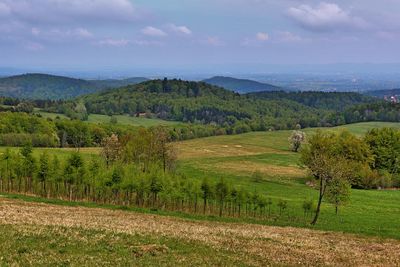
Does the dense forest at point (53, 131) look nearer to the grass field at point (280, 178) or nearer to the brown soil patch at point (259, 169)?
the grass field at point (280, 178)

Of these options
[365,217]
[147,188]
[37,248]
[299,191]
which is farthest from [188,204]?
[37,248]

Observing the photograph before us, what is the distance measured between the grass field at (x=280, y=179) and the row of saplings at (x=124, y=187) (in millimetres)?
5813

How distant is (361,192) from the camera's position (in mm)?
92938

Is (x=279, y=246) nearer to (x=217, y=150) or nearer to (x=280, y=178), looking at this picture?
(x=280, y=178)

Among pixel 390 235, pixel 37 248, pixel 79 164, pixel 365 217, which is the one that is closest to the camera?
pixel 37 248

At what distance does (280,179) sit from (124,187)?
2046 inches

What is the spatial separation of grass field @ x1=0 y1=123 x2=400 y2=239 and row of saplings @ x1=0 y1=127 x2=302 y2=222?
19.1 feet

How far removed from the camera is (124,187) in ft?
210

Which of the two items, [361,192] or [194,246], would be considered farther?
[361,192]

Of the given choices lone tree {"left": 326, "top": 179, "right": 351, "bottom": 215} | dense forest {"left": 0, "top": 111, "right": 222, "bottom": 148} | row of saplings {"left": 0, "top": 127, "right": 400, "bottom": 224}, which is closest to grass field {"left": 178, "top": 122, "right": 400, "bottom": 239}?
lone tree {"left": 326, "top": 179, "right": 351, "bottom": 215}

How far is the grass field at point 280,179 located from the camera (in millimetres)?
55250

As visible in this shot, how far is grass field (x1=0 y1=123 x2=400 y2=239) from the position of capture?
5525 centimetres

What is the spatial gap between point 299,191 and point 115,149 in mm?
37480

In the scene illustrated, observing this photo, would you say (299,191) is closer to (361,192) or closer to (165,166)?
(361,192)
